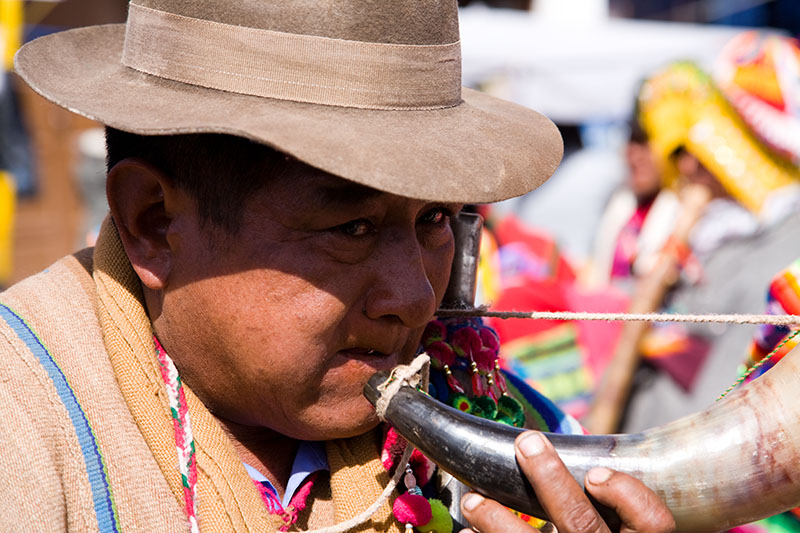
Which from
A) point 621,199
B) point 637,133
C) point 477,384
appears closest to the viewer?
point 477,384

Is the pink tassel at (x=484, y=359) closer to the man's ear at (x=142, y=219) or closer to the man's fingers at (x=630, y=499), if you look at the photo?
the man's fingers at (x=630, y=499)

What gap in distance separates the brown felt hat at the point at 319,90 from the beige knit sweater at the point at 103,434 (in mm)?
369

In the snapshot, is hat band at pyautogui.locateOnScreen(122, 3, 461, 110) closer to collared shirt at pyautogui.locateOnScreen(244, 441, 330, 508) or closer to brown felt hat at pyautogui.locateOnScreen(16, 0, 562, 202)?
brown felt hat at pyautogui.locateOnScreen(16, 0, 562, 202)

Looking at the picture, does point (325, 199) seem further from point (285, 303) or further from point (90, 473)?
point (90, 473)

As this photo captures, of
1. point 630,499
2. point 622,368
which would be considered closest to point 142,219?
point 630,499

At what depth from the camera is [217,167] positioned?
146 cm

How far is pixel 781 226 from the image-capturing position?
4051mm

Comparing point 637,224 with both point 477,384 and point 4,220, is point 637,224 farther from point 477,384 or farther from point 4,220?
point 477,384

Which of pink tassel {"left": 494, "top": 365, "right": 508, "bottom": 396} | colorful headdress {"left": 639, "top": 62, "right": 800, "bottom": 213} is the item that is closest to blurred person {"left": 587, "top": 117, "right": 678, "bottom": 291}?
colorful headdress {"left": 639, "top": 62, "right": 800, "bottom": 213}

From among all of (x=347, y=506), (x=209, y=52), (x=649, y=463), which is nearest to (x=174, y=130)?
(x=209, y=52)

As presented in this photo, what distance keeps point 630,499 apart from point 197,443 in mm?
750

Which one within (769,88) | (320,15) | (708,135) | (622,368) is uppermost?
(320,15)

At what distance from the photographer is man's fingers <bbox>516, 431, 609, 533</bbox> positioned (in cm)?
130

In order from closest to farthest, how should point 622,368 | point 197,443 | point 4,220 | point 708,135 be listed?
1. point 197,443
2. point 622,368
3. point 708,135
4. point 4,220
